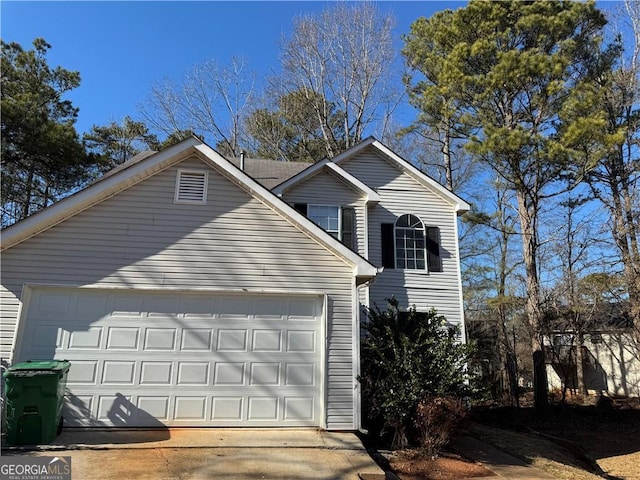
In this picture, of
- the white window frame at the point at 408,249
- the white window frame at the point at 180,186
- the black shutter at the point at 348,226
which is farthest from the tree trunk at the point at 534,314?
the white window frame at the point at 180,186

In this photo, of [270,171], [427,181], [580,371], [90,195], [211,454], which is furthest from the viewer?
[580,371]

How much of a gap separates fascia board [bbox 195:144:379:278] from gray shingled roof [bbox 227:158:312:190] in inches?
177

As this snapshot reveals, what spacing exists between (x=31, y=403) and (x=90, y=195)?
10.8ft

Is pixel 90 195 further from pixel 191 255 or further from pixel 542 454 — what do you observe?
pixel 542 454

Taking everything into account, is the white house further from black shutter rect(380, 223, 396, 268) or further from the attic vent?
black shutter rect(380, 223, 396, 268)


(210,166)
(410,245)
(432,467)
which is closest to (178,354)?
(210,166)

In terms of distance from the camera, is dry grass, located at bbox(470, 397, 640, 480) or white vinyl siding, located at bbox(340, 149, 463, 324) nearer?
dry grass, located at bbox(470, 397, 640, 480)

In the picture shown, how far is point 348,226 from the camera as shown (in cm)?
1227

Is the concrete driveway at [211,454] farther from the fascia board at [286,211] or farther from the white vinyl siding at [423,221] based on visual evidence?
the white vinyl siding at [423,221]

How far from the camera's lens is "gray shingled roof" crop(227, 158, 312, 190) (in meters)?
13.1

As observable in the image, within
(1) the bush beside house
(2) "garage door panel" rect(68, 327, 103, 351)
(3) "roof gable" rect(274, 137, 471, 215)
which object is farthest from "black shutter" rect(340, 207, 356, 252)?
(2) "garage door panel" rect(68, 327, 103, 351)

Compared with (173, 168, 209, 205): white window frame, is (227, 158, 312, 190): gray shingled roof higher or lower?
higher

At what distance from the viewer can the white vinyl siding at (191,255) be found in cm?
728

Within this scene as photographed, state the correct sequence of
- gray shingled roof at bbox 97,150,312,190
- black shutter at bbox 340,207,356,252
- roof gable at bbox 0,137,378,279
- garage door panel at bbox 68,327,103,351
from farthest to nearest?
1. gray shingled roof at bbox 97,150,312,190
2. black shutter at bbox 340,207,356,252
3. roof gable at bbox 0,137,378,279
4. garage door panel at bbox 68,327,103,351
